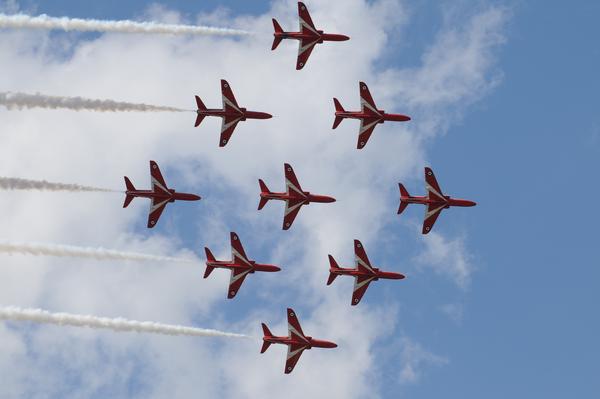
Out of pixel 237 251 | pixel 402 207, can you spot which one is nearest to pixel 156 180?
pixel 237 251

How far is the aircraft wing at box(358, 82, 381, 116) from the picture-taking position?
107 m

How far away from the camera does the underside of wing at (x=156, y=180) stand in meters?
104

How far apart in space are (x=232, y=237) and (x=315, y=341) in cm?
1031

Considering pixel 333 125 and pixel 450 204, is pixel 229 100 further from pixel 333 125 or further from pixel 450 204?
pixel 450 204

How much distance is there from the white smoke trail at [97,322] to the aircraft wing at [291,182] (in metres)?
13.1

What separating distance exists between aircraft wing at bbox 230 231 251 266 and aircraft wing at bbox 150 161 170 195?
279 inches

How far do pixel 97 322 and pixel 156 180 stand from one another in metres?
17.7

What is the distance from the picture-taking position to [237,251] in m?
107

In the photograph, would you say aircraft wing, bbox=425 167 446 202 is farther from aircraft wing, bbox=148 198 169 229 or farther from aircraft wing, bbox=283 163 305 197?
aircraft wing, bbox=148 198 169 229

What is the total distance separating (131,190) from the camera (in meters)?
102

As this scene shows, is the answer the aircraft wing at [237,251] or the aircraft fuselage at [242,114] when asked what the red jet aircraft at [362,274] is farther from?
the aircraft fuselage at [242,114]

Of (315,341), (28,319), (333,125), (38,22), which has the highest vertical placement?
(333,125)

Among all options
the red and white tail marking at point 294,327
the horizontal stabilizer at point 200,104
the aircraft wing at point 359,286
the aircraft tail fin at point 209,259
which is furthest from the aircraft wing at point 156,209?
the aircraft wing at point 359,286

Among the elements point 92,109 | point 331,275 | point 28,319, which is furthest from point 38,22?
point 331,275
